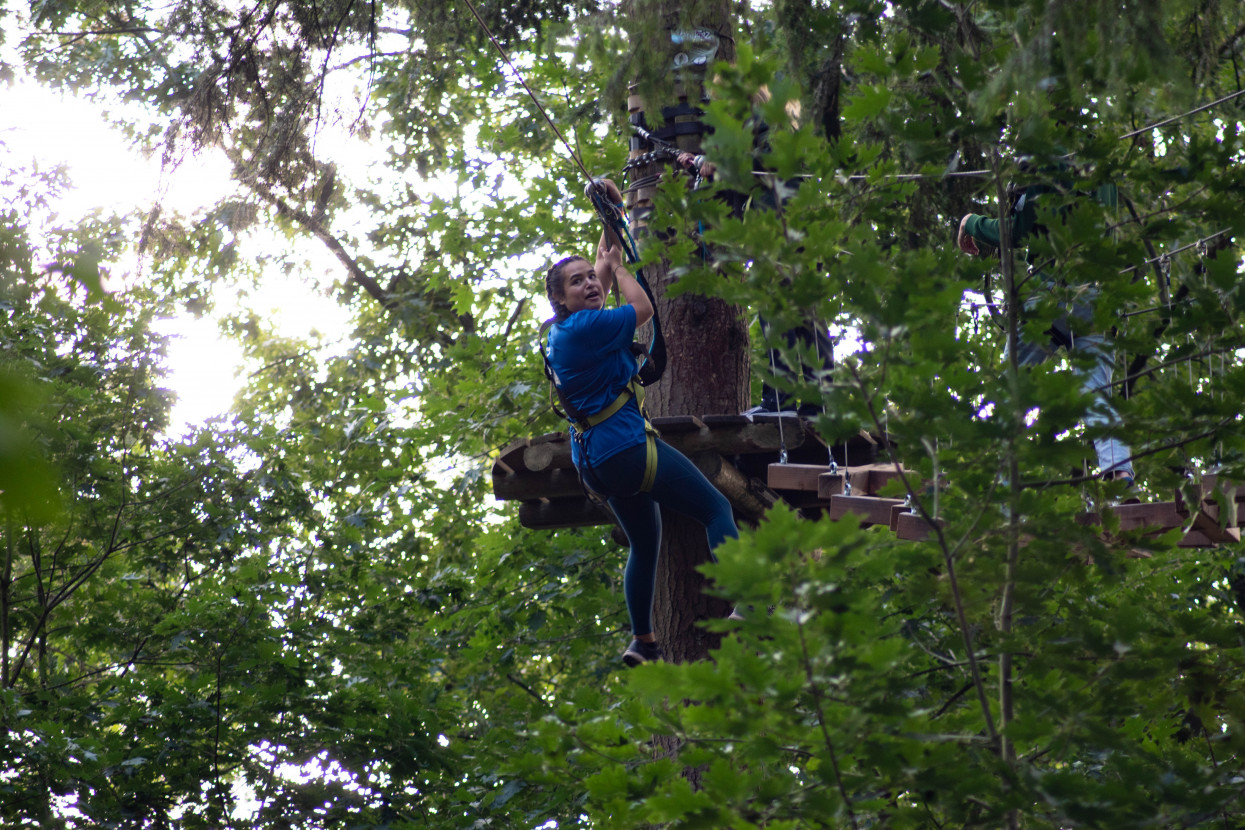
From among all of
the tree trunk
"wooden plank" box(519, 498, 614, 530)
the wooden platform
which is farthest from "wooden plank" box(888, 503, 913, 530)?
"wooden plank" box(519, 498, 614, 530)

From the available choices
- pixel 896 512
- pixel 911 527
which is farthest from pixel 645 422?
pixel 911 527

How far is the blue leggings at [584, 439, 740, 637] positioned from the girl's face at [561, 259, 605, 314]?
0.59m

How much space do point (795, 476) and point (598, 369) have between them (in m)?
0.82

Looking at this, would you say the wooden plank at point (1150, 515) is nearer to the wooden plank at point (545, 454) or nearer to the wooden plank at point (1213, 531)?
the wooden plank at point (1213, 531)

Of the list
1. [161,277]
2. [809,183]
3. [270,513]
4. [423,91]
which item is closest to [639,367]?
[809,183]

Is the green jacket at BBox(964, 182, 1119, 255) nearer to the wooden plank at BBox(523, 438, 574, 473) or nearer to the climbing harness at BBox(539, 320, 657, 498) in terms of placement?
the climbing harness at BBox(539, 320, 657, 498)

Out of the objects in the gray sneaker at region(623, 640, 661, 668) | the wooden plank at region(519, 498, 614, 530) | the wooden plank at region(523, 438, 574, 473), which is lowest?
the gray sneaker at region(623, 640, 661, 668)

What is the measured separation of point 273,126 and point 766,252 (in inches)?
152

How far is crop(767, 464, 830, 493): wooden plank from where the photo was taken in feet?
13.2

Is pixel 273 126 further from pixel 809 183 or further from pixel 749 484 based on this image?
pixel 809 183

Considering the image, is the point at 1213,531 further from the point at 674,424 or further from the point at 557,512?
the point at 557,512

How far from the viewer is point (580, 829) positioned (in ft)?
18.2

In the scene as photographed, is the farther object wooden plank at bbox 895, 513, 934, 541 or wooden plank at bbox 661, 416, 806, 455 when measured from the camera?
wooden plank at bbox 661, 416, 806, 455

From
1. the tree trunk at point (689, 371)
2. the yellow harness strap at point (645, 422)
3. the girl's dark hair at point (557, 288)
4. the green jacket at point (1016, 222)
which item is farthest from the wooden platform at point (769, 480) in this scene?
the green jacket at point (1016, 222)
